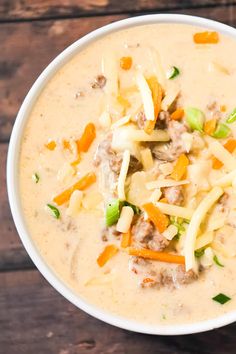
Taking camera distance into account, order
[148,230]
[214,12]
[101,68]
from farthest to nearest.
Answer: [214,12] < [101,68] < [148,230]

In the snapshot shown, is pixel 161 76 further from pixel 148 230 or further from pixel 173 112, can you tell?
pixel 148 230

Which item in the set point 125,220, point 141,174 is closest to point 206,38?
point 141,174

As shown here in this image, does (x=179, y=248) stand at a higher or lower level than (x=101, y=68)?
lower

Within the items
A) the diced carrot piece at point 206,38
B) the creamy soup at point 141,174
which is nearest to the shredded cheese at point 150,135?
the creamy soup at point 141,174

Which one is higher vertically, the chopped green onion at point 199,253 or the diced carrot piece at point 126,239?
the diced carrot piece at point 126,239

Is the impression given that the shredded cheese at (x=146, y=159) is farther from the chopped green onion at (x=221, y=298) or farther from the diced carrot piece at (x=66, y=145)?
the chopped green onion at (x=221, y=298)

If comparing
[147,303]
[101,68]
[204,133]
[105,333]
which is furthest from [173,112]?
[105,333]

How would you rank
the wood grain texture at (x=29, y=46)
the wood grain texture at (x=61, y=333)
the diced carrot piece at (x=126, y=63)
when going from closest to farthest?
1. the diced carrot piece at (x=126, y=63)
2. the wood grain texture at (x=61, y=333)
3. the wood grain texture at (x=29, y=46)
